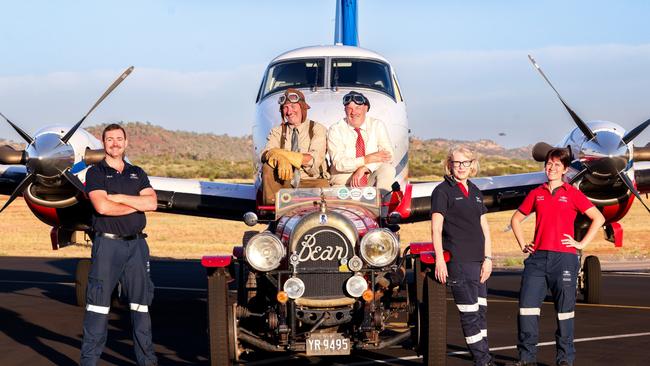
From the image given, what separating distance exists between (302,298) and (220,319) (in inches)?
29.4

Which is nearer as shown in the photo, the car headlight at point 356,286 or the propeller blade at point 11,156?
the car headlight at point 356,286

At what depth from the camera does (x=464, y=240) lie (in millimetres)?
9930

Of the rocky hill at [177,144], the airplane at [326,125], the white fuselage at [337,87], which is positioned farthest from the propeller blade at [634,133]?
the rocky hill at [177,144]

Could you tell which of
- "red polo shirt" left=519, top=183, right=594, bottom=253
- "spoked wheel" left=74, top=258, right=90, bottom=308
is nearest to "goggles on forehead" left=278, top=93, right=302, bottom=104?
"red polo shirt" left=519, top=183, right=594, bottom=253

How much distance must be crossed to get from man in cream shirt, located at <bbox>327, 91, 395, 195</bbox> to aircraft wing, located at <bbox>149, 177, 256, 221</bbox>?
3.89 meters

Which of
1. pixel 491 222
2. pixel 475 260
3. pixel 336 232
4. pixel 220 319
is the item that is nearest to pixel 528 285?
pixel 475 260

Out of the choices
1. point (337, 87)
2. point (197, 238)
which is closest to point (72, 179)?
point (337, 87)

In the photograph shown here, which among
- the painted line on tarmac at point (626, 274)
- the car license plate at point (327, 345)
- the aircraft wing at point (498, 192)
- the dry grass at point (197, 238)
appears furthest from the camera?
the dry grass at point (197, 238)

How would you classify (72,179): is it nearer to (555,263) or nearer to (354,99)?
(354,99)

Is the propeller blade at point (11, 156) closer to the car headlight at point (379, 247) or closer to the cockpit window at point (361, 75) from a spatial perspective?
the cockpit window at point (361, 75)

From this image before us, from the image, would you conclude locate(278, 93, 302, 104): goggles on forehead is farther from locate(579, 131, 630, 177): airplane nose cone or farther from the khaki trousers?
locate(579, 131, 630, 177): airplane nose cone

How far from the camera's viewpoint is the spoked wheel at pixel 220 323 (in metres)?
9.72

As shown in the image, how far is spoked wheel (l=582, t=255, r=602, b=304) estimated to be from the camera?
16344 millimetres

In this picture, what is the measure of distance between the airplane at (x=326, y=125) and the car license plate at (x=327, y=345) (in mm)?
5272
